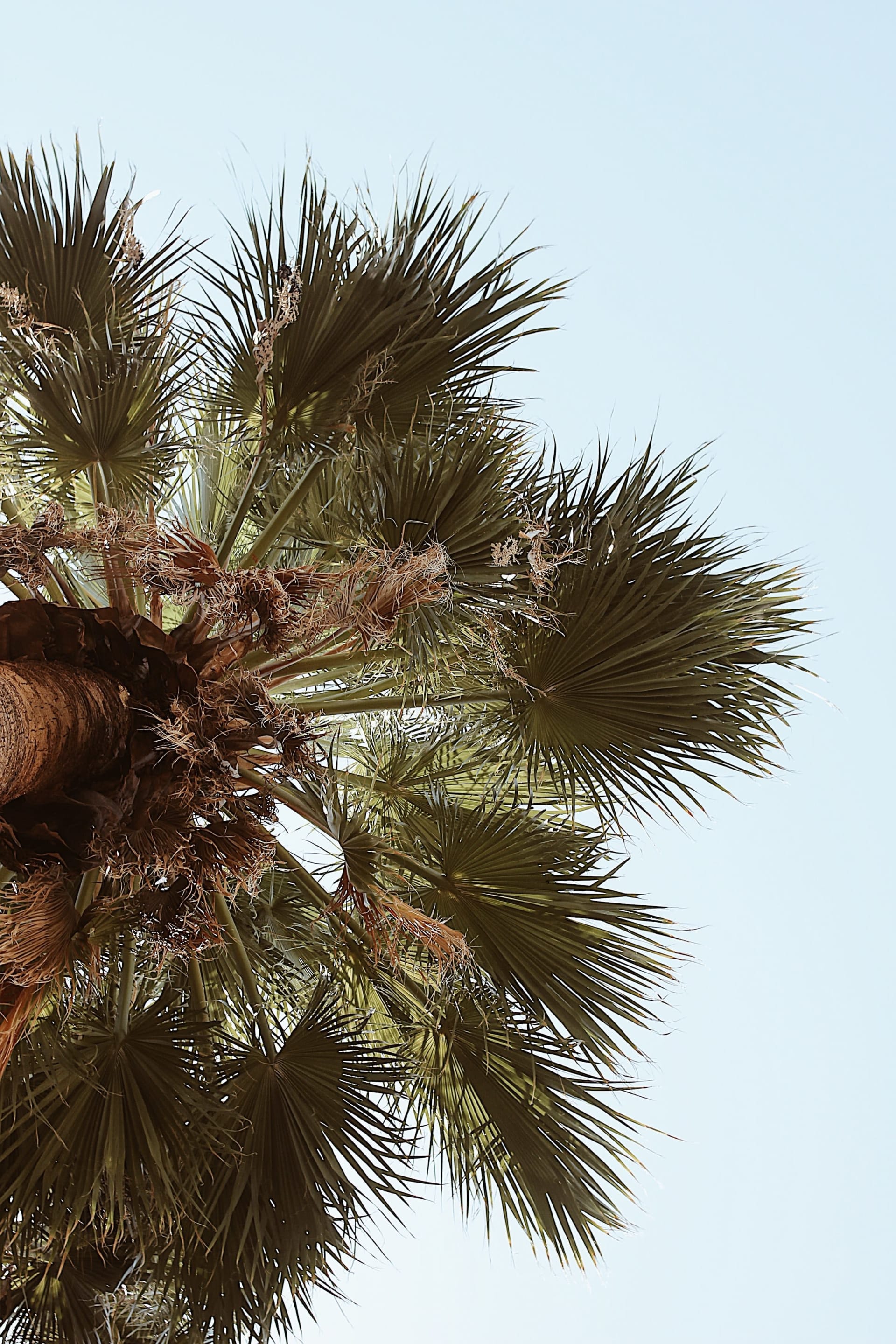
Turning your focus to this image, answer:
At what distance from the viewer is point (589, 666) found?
3.29 metres

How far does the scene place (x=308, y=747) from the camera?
9.78 ft

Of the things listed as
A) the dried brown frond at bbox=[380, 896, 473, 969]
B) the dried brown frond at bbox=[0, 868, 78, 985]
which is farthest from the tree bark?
the dried brown frond at bbox=[380, 896, 473, 969]

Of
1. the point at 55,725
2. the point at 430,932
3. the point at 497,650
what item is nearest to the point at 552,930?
the point at 430,932

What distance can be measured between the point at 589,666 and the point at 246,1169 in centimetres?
202

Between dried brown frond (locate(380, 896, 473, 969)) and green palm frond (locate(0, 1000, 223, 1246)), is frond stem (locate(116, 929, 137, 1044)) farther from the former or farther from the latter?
dried brown frond (locate(380, 896, 473, 969))

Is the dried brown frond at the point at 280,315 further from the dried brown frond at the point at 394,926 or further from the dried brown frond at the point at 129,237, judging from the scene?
the dried brown frond at the point at 394,926

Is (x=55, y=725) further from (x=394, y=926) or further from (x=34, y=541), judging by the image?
(x=394, y=926)

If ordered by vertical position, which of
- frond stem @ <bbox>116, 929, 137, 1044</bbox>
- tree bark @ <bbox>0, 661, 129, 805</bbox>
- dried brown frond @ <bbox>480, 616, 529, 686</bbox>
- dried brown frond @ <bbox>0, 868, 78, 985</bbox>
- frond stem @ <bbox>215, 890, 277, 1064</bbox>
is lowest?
frond stem @ <bbox>116, 929, 137, 1044</bbox>

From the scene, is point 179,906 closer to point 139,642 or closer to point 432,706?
point 139,642

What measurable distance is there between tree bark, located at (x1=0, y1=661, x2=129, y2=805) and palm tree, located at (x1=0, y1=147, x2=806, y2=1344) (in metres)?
0.02

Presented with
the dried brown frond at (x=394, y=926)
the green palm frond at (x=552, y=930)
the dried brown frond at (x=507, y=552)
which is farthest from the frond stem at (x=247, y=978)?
the dried brown frond at (x=507, y=552)

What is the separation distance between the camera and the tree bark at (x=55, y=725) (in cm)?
250

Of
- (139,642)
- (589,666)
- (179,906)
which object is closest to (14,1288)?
(179,906)

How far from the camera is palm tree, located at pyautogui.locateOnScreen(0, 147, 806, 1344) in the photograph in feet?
9.52
